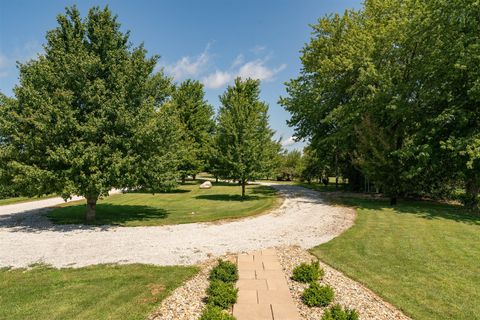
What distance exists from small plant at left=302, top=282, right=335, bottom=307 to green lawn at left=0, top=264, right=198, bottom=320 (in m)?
3.36

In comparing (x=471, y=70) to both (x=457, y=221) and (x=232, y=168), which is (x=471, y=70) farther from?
(x=232, y=168)

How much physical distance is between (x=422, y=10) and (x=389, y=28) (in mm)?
2568

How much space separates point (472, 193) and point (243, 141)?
16.5 metres

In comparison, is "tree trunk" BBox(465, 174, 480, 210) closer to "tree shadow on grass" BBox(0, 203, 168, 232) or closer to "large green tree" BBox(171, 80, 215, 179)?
"tree shadow on grass" BBox(0, 203, 168, 232)

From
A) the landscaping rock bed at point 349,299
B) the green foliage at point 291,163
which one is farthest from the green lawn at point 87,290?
the green foliage at point 291,163

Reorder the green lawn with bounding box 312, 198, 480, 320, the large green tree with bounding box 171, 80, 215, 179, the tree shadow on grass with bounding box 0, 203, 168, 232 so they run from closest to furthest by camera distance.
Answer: the green lawn with bounding box 312, 198, 480, 320
the tree shadow on grass with bounding box 0, 203, 168, 232
the large green tree with bounding box 171, 80, 215, 179

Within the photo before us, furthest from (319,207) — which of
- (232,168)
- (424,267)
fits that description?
(424,267)

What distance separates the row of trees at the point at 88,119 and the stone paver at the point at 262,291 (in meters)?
7.94

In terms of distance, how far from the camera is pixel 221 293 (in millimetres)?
6258

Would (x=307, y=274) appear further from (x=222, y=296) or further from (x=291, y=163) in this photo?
(x=291, y=163)

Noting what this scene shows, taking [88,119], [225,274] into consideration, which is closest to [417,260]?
[225,274]

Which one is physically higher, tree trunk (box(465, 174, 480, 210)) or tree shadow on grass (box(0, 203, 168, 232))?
tree trunk (box(465, 174, 480, 210))

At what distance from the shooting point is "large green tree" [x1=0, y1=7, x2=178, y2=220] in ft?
42.3

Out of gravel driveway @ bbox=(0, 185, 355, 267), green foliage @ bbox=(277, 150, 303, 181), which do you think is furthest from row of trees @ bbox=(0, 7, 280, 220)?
green foliage @ bbox=(277, 150, 303, 181)
